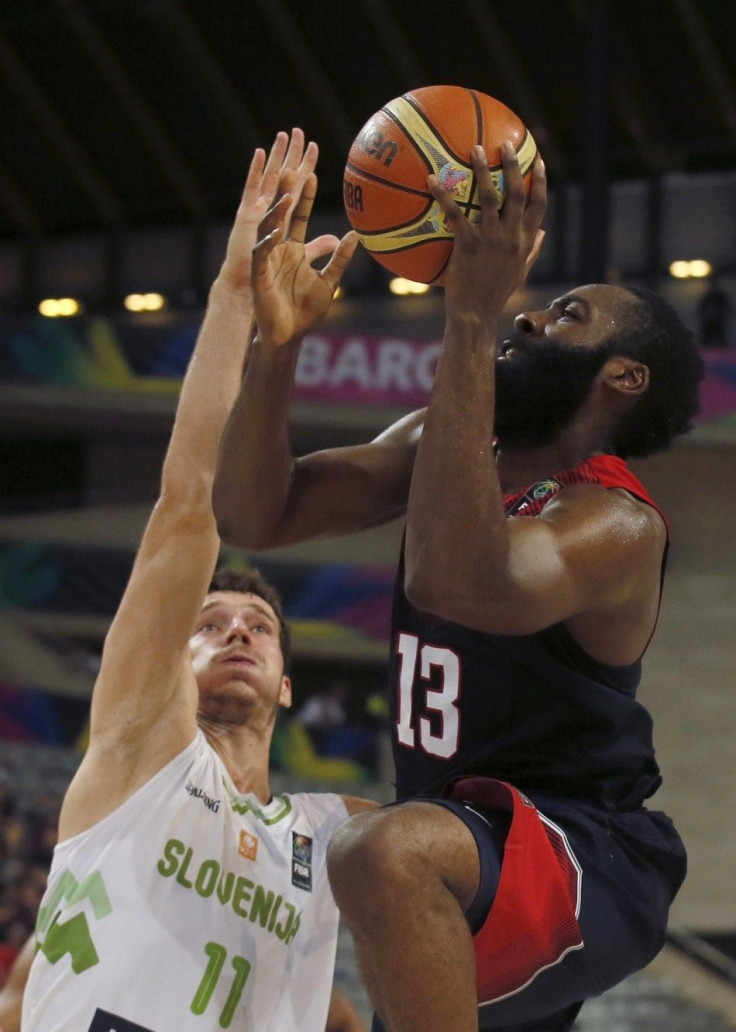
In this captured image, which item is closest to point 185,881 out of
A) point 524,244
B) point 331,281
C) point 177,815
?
point 177,815

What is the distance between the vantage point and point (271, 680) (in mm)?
3693

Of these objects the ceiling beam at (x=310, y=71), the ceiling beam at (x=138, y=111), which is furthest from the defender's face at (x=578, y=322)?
the ceiling beam at (x=138, y=111)

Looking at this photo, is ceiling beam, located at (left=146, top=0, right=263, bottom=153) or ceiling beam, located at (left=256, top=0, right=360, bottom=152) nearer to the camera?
ceiling beam, located at (left=256, top=0, right=360, bottom=152)

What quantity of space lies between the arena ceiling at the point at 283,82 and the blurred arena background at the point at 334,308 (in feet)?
A: 0.11

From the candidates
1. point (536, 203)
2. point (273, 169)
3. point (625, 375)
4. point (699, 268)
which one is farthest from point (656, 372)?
point (699, 268)

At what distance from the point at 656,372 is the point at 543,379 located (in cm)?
26

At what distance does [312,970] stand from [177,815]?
0.51 m

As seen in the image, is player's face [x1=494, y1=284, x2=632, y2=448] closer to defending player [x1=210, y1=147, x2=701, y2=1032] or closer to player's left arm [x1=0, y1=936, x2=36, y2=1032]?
defending player [x1=210, y1=147, x2=701, y2=1032]

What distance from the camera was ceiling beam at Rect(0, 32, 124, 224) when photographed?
18047 mm

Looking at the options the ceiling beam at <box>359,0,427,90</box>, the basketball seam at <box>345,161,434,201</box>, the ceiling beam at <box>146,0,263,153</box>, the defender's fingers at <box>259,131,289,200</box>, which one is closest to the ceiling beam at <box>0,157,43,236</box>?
the ceiling beam at <box>146,0,263,153</box>

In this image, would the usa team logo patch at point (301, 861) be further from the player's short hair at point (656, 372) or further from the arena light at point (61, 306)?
the arena light at point (61, 306)

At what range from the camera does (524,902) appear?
2.64 metres

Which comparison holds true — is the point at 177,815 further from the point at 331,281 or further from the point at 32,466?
the point at 32,466

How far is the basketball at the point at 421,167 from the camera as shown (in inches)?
108
